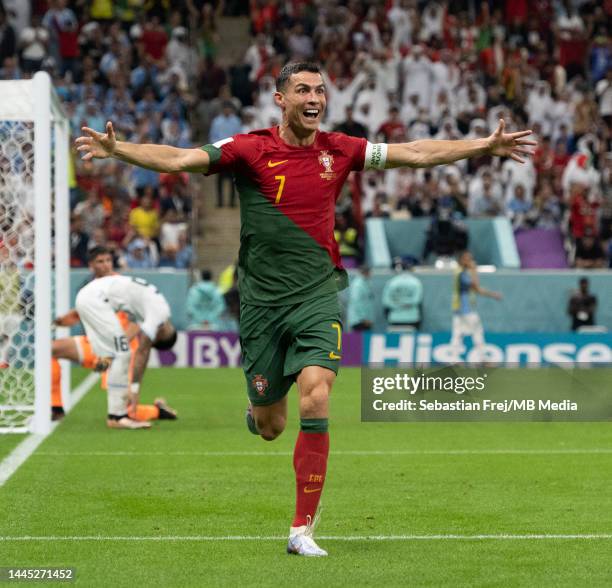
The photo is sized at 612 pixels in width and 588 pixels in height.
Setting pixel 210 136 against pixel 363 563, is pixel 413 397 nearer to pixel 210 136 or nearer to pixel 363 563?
pixel 363 563

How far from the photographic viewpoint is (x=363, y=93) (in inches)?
1076

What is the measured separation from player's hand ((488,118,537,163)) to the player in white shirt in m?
6.42

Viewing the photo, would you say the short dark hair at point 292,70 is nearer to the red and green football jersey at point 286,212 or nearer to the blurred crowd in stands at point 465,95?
the red and green football jersey at point 286,212

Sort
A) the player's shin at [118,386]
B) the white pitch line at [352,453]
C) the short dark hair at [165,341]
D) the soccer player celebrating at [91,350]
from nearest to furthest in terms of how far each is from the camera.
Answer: the white pitch line at [352,453]
the player's shin at [118,386]
the soccer player celebrating at [91,350]
the short dark hair at [165,341]

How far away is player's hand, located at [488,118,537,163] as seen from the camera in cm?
762

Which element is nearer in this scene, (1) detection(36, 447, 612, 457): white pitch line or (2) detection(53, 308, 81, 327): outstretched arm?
(1) detection(36, 447, 612, 457): white pitch line

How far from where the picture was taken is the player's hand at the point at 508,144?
7625mm

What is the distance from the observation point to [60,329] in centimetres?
1545

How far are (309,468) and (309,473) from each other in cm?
2

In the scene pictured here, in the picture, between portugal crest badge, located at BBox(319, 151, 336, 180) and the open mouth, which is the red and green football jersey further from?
the open mouth

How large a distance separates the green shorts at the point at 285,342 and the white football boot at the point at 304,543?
0.79 meters

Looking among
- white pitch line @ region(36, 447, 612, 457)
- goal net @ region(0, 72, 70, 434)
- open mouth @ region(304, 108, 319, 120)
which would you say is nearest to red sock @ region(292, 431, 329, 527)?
open mouth @ region(304, 108, 319, 120)

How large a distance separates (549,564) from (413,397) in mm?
2132

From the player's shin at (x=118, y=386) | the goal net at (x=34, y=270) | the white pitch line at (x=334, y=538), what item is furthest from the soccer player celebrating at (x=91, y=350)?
the white pitch line at (x=334, y=538)
